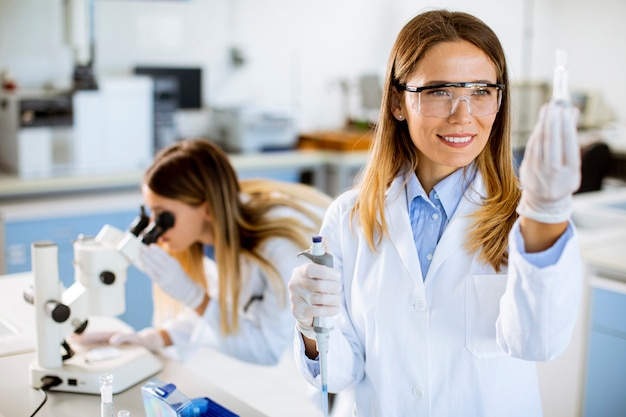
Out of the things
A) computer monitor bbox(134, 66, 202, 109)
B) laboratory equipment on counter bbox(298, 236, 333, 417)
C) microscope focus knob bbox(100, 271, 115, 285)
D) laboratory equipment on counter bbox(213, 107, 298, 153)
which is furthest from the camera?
computer monitor bbox(134, 66, 202, 109)

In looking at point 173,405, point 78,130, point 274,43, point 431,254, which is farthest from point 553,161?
point 274,43

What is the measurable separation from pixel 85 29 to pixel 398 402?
3322 mm

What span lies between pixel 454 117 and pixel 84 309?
88cm

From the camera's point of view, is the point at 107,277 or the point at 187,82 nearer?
the point at 107,277

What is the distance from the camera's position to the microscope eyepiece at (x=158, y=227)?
1.78 metres

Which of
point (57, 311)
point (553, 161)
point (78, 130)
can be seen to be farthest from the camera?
point (78, 130)

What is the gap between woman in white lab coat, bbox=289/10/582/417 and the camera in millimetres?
1289

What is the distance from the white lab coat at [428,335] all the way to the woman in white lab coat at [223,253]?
72 cm

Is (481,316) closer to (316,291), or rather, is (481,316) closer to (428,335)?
(428,335)

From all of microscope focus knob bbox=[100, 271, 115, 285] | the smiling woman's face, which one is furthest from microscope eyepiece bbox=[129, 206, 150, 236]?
the smiling woman's face

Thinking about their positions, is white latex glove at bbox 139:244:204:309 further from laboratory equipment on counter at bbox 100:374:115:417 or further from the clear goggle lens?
the clear goggle lens

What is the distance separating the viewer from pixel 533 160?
962 millimetres

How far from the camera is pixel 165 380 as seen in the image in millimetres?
1612

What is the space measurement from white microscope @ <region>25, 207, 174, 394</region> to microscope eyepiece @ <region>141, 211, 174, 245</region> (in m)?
0.07
